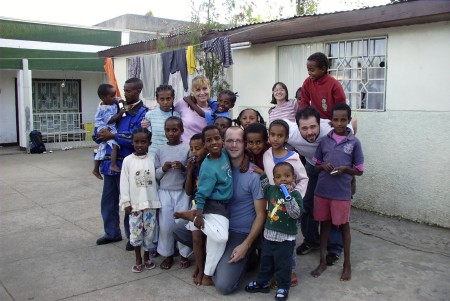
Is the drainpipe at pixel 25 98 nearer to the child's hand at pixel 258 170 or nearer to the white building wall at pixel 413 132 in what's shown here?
the white building wall at pixel 413 132

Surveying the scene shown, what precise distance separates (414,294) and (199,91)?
2.52 m

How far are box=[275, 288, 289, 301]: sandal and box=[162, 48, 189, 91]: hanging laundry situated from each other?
5.27 m

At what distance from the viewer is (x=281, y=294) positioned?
3412 millimetres

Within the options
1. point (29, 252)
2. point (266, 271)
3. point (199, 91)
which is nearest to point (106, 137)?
point (199, 91)

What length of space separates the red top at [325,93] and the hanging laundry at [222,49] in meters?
3.01

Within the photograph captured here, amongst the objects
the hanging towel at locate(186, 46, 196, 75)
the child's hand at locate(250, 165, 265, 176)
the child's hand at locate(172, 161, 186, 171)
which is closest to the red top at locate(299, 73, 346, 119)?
the child's hand at locate(250, 165, 265, 176)

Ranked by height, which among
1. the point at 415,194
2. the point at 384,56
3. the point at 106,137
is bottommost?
the point at 415,194

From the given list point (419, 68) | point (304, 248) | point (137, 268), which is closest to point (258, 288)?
point (304, 248)

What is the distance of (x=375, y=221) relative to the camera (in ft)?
18.4

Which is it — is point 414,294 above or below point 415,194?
below

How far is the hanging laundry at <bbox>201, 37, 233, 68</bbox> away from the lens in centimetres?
719

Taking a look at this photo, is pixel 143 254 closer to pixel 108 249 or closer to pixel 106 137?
pixel 108 249

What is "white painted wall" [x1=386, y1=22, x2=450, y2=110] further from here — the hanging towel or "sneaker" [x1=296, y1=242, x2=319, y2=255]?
the hanging towel

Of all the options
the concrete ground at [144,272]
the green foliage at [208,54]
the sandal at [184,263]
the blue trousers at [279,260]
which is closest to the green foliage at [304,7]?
the green foliage at [208,54]
